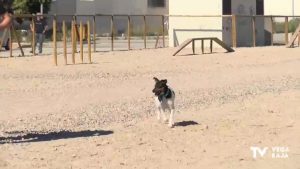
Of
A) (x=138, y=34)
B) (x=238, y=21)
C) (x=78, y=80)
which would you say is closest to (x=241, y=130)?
(x=78, y=80)

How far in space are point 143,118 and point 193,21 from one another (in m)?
23.5

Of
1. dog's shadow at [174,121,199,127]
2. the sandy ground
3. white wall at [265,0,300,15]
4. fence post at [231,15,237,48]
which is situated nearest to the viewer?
the sandy ground

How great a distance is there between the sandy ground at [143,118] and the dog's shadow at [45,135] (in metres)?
0.01

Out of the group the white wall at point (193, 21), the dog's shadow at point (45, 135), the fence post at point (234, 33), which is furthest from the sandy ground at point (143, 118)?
the white wall at point (193, 21)

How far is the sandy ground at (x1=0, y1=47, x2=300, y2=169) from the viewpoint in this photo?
8312 mm

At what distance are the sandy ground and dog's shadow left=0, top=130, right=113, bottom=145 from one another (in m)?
0.01

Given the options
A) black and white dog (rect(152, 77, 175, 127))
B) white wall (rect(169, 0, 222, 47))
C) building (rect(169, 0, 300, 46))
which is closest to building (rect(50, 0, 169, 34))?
white wall (rect(169, 0, 222, 47))

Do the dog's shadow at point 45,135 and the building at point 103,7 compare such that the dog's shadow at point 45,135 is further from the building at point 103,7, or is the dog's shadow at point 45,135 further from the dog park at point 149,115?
the building at point 103,7

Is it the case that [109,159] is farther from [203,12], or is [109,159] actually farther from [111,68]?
[203,12]

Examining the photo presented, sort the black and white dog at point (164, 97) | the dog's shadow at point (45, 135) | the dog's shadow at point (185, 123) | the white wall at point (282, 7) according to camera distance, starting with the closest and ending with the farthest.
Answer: the dog's shadow at point (45, 135) < the black and white dog at point (164, 97) < the dog's shadow at point (185, 123) < the white wall at point (282, 7)

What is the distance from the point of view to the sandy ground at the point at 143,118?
8.31m

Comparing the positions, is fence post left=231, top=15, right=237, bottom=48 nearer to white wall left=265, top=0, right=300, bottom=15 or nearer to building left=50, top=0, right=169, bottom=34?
building left=50, top=0, right=169, bottom=34

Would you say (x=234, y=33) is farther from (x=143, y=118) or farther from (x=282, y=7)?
(x=282, y=7)

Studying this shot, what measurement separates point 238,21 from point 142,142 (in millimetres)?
25185
